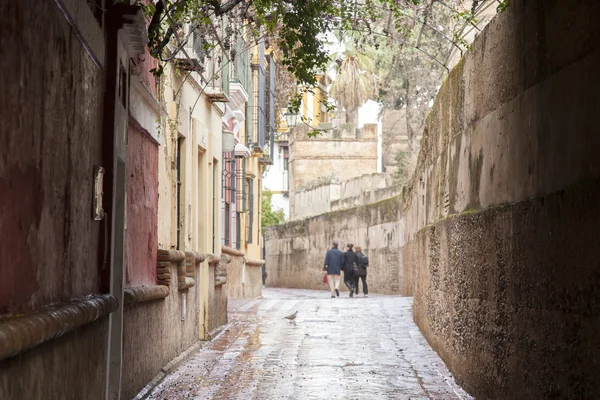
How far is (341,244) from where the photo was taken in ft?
124

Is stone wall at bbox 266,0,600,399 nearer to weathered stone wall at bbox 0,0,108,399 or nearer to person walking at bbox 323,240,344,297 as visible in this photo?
weathered stone wall at bbox 0,0,108,399

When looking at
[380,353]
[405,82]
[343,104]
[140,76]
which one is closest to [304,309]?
[380,353]

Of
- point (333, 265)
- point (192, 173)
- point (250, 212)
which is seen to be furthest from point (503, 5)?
point (250, 212)

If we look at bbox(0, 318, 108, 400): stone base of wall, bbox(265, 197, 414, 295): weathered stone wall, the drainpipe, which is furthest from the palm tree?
bbox(0, 318, 108, 400): stone base of wall

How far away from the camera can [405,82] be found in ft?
150

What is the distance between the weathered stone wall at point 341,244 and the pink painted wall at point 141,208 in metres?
12.9

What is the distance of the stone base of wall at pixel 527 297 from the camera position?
18.4 ft

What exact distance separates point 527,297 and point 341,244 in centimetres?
3056

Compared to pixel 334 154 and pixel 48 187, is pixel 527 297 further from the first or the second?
pixel 334 154

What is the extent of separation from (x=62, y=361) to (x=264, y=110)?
26.0 m

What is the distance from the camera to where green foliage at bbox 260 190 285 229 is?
61.1 metres

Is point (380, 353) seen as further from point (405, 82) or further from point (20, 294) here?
point (405, 82)

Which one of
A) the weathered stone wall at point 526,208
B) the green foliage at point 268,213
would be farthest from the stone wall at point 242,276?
the green foliage at point 268,213

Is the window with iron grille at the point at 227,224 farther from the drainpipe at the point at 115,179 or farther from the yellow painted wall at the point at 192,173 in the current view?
the drainpipe at the point at 115,179
